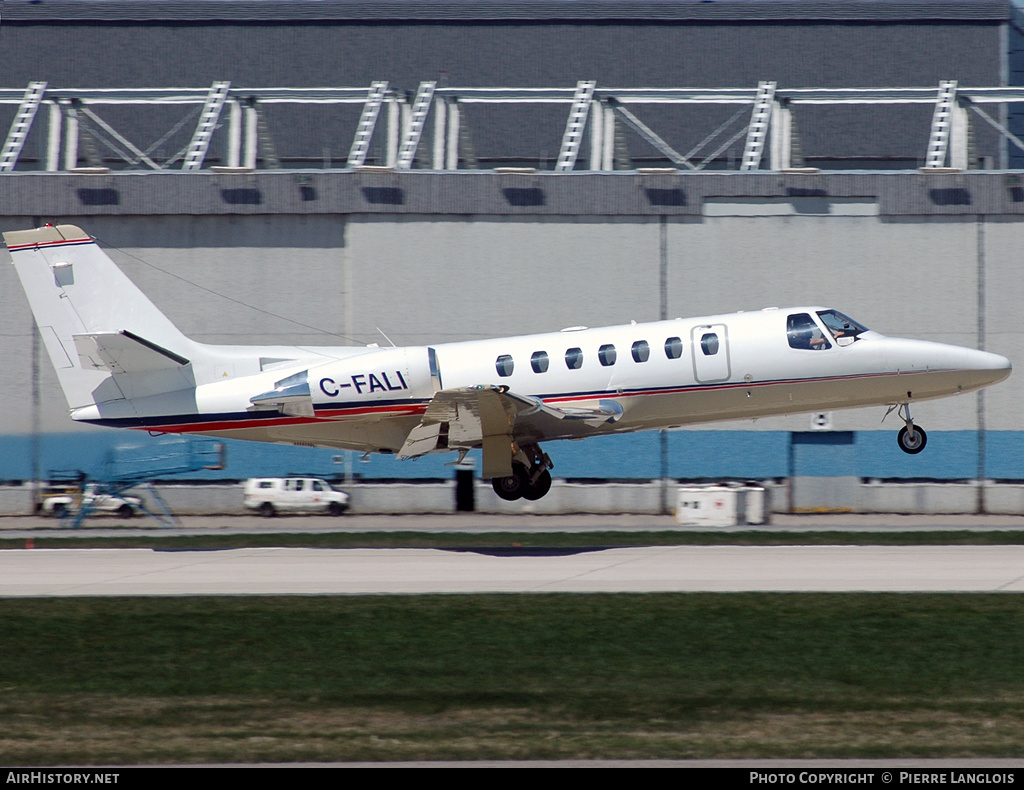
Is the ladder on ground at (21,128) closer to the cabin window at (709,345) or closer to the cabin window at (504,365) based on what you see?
the cabin window at (504,365)

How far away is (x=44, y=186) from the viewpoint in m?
40.0

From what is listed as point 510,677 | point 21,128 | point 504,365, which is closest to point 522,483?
point 504,365

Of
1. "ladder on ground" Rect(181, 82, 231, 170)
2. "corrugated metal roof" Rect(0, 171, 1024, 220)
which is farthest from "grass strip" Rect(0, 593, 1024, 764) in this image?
"ladder on ground" Rect(181, 82, 231, 170)

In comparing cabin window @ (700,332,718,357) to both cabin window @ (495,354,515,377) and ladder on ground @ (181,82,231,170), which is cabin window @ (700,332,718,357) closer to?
cabin window @ (495,354,515,377)

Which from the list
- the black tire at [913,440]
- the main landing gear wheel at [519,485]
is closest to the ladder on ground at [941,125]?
the black tire at [913,440]

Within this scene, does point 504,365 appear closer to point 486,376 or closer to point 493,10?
point 486,376

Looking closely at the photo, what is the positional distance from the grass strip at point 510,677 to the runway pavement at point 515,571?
107 centimetres

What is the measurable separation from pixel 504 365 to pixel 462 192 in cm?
1476

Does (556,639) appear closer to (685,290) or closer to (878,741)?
(878,741)

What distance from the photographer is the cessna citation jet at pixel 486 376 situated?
2538 centimetres

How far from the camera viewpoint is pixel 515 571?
21.6 metres

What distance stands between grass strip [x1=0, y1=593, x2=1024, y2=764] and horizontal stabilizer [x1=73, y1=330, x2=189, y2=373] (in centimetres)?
782

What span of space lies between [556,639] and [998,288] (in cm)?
2792
